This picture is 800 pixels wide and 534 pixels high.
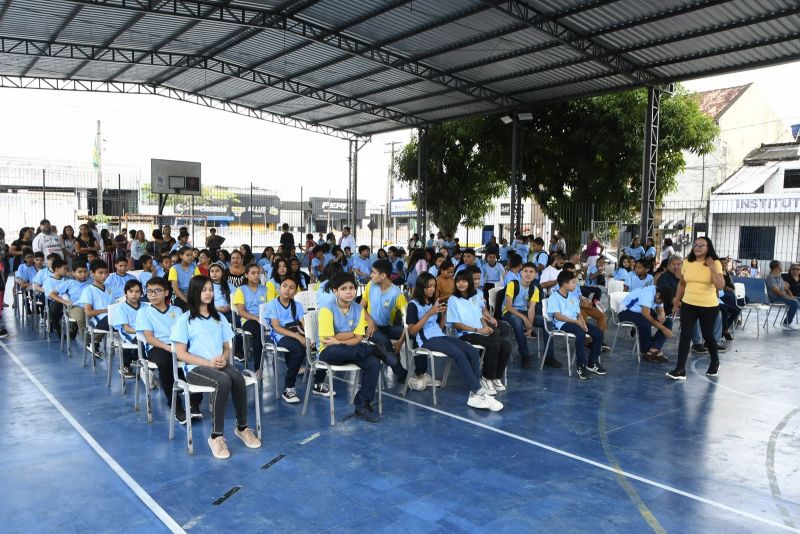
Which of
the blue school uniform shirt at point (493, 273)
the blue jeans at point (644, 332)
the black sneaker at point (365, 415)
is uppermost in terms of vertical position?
the blue school uniform shirt at point (493, 273)

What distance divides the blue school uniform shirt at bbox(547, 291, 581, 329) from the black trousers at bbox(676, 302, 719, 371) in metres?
1.03

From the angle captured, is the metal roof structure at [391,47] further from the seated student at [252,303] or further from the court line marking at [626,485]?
the court line marking at [626,485]

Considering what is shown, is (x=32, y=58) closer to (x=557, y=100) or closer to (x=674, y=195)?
(x=557, y=100)

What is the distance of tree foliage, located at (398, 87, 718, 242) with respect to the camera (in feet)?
55.0

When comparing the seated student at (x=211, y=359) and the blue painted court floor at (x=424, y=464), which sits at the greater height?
the seated student at (x=211, y=359)

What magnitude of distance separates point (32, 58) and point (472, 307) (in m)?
15.1

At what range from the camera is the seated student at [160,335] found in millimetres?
4406

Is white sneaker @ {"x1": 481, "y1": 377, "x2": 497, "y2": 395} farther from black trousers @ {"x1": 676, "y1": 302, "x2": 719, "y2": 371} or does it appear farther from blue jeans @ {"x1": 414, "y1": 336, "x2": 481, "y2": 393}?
black trousers @ {"x1": 676, "y1": 302, "x2": 719, "y2": 371}

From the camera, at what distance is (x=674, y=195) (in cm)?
2762

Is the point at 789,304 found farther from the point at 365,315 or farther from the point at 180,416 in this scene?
the point at 180,416

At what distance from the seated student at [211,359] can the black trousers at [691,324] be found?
4.24 metres

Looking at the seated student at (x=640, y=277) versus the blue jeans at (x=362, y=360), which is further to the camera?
the seated student at (x=640, y=277)

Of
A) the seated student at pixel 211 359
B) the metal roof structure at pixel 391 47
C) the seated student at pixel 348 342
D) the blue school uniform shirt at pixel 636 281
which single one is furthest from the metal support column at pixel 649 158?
the seated student at pixel 211 359

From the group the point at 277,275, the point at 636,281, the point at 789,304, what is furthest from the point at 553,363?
the point at 789,304
